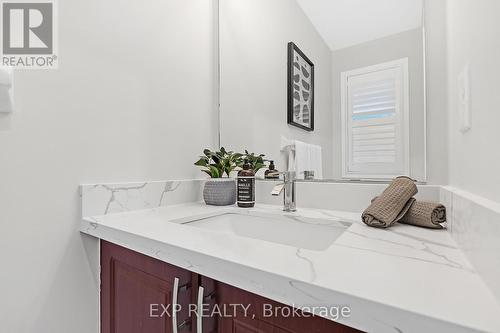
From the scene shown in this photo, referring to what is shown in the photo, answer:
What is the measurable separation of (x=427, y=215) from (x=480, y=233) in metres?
0.32

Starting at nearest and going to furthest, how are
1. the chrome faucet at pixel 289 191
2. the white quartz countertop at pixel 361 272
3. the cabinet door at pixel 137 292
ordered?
the white quartz countertop at pixel 361 272, the cabinet door at pixel 137 292, the chrome faucet at pixel 289 191

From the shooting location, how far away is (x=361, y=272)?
433 millimetres

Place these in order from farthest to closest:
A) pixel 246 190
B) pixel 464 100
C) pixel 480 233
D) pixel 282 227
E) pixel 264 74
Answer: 1. pixel 264 74
2. pixel 246 190
3. pixel 282 227
4. pixel 464 100
5. pixel 480 233

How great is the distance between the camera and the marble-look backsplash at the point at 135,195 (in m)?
0.87

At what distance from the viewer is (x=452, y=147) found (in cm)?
76

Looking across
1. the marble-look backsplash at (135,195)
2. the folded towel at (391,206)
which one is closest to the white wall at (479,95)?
the folded towel at (391,206)

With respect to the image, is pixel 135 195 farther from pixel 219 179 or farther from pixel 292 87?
pixel 292 87

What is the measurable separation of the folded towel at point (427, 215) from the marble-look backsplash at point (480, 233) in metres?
0.10

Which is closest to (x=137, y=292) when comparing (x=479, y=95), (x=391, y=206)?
(x=391, y=206)

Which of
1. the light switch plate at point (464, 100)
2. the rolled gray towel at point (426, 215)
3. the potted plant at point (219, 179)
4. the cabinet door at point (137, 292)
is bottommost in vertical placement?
the cabinet door at point (137, 292)

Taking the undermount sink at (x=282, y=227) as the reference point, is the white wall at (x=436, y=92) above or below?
above

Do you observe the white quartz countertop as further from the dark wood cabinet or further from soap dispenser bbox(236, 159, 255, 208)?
soap dispenser bbox(236, 159, 255, 208)

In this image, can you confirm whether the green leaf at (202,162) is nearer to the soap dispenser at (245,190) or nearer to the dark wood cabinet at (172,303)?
the soap dispenser at (245,190)

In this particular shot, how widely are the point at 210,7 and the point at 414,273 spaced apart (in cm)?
144
